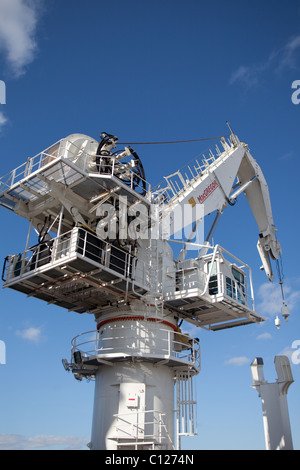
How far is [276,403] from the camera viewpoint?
17859 millimetres

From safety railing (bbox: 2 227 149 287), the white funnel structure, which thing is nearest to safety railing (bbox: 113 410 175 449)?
the white funnel structure

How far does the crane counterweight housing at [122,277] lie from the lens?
18.5 meters

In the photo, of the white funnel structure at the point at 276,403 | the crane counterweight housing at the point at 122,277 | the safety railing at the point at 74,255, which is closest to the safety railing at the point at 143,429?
the crane counterweight housing at the point at 122,277

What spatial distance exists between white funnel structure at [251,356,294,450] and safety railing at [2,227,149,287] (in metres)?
6.65

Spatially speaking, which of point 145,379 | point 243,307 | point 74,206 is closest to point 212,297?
point 243,307

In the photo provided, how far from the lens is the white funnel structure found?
1722 centimetres

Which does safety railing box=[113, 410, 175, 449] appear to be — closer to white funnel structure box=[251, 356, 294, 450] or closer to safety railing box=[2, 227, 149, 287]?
white funnel structure box=[251, 356, 294, 450]

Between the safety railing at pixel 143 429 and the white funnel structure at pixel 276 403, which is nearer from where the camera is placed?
the white funnel structure at pixel 276 403

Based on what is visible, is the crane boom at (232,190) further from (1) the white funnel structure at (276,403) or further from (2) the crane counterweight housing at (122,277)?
(1) the white funnel structure at (276,403)

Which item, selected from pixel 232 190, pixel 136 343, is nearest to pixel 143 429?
pixel 136 343

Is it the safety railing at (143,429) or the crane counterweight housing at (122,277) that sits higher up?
the crane counterweight housing at (122,277)

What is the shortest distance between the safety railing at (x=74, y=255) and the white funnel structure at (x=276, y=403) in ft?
21.8

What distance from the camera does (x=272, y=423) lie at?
17.6 meters
